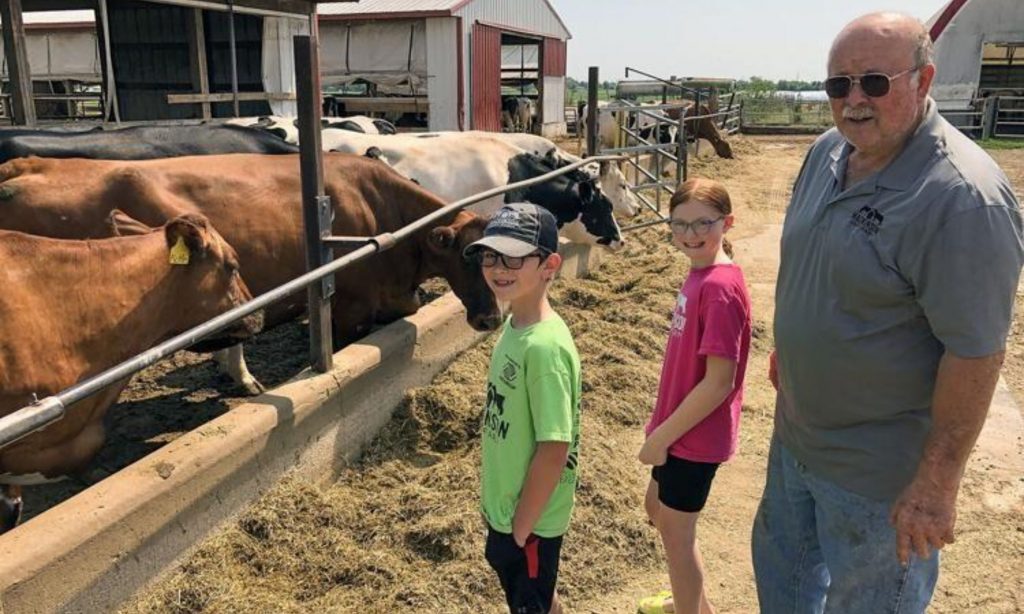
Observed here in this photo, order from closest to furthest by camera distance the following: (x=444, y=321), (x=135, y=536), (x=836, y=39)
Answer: (x=836, y=39), (x=135, y=536), (x=444, y=321)

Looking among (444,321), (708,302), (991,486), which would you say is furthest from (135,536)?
(991,486)

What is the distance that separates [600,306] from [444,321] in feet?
6.99

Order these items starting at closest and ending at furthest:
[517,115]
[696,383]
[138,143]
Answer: [696,383] → [138,143] → [517,115]

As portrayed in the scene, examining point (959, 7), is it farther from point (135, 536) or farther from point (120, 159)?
point (135, 536)

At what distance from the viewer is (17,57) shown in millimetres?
7047

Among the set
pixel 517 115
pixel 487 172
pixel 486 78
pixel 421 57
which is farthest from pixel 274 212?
pixel 517 115

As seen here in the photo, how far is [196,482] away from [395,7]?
17837mm

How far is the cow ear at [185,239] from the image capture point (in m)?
3.46

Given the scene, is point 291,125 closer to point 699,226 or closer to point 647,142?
point 699,226

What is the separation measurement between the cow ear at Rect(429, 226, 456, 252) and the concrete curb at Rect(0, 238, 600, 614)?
54 cm

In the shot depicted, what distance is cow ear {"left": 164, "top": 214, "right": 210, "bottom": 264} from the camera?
3461 mm

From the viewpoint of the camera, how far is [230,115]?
42.4ft

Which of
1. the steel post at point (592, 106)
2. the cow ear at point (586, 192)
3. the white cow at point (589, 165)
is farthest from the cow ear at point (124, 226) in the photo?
the steel post at point (592, 106)

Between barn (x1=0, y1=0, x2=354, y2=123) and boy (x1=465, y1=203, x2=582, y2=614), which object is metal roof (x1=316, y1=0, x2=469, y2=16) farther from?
boy (x1=465, y1=203, x2=582, y2=614)
